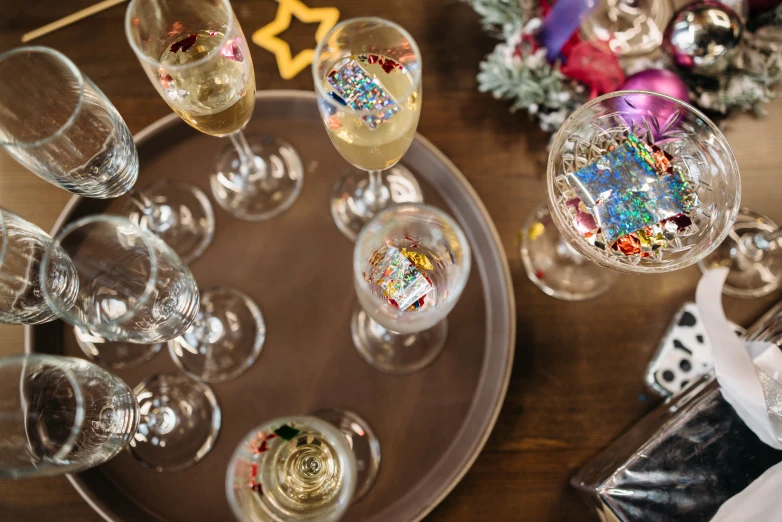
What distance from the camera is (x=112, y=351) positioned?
89cm

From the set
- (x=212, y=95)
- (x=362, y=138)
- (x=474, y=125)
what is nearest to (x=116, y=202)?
(x=212, y=95)

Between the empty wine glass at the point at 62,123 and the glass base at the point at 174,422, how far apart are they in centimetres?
30

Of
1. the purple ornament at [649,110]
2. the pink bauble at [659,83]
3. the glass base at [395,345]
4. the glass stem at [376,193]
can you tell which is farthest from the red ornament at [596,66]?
the glass base at [395,345]

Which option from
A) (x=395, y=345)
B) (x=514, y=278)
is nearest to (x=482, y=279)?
(x=514, y=278)

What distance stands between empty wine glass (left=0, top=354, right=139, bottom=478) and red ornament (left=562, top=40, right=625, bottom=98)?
83 cm

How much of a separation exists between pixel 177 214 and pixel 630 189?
0.70 m

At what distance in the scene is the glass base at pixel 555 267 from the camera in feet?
3.10

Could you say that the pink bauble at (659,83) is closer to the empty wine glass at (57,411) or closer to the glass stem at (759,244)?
the glass stem at (759,244)

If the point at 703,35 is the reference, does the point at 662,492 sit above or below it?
below

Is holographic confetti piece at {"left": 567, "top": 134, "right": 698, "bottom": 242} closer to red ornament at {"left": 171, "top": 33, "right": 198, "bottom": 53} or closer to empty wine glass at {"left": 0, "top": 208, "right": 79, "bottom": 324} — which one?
red ornament at {"left": 171, "top": 33, "right": 198, "bottom": 53}

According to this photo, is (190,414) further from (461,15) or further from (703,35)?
(703,35)

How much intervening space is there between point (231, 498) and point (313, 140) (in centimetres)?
57

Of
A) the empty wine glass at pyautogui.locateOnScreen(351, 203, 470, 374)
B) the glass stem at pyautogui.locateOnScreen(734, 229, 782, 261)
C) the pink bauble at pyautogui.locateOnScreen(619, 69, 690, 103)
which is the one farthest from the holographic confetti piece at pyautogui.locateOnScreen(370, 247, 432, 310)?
the glass stem at pyautogui.locateOnScreen(734, 229, 782, 261)

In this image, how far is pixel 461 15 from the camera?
1.05 m
